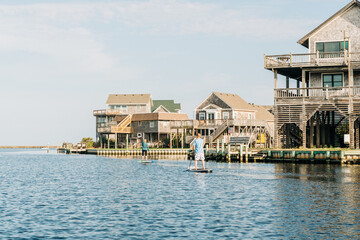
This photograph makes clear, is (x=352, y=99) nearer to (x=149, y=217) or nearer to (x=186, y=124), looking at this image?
(x=149, y=217)

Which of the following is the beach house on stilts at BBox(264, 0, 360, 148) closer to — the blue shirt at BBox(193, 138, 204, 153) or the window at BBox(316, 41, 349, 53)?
the window at BBox(316, 41, 349, 53)

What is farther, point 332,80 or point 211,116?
point 211,116

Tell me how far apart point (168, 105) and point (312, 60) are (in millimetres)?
74260

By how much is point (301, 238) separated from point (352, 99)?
35872 mm

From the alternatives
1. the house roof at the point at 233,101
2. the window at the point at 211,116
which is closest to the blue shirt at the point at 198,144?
the house roof at the point at 233,101

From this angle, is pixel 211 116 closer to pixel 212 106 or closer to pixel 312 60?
pixel 212 106

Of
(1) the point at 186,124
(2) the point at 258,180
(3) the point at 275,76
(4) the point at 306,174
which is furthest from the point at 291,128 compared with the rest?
(1) the point at 186,124

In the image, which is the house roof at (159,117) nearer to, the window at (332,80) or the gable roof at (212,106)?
the gable roof at (212,106)

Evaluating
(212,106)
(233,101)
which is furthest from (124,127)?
(233,101)

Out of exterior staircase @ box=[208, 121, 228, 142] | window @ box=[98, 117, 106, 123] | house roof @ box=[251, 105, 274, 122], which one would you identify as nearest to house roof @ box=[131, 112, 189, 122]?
window @ box=[98, 117, 106, 123]

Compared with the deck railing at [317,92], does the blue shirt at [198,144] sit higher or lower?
lower

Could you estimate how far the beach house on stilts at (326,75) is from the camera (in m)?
49.4

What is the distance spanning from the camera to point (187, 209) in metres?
21.5

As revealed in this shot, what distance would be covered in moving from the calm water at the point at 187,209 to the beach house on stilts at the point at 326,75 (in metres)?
17.0
